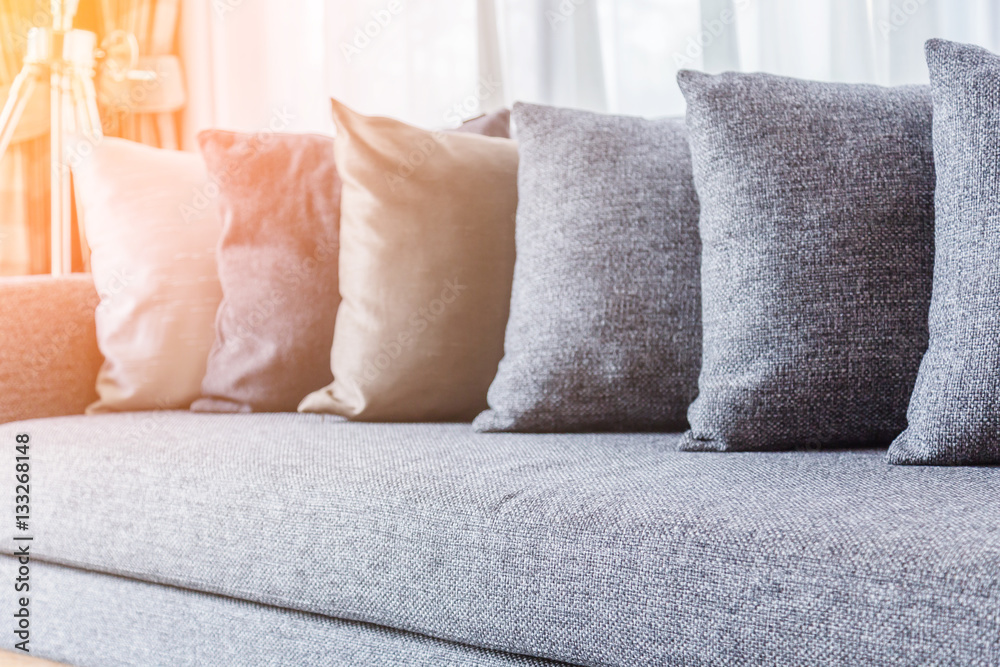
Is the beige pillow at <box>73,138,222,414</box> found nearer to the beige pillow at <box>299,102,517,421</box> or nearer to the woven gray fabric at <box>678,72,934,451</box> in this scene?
the beige pillow at <box>299,102,517,421</box>

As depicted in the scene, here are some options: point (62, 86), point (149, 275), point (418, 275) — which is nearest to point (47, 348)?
point (149, 275)

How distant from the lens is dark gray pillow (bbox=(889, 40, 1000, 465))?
0.94m

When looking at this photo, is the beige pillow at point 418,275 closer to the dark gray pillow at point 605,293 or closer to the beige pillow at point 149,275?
the dark gray pillow at point 605,293

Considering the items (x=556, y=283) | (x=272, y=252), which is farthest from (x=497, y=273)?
(x=272, y=252)

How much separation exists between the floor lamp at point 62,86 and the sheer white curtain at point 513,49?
0.98 feet

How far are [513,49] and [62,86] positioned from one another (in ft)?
4.54

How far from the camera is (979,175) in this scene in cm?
98

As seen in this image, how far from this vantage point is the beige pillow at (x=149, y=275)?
66.2 inches

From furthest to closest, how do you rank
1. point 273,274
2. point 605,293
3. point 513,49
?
point 513,49 < point 273,274 < point 605,293

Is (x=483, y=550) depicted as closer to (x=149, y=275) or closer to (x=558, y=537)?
(x=558, y=537)

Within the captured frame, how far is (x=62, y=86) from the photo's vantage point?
2654 mm

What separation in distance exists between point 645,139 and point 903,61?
0.79 m

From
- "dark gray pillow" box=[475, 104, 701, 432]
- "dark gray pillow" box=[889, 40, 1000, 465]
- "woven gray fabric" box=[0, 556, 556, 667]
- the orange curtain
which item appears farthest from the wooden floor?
the orange curtain

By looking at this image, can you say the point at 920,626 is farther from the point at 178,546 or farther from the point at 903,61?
the point at 903,61
